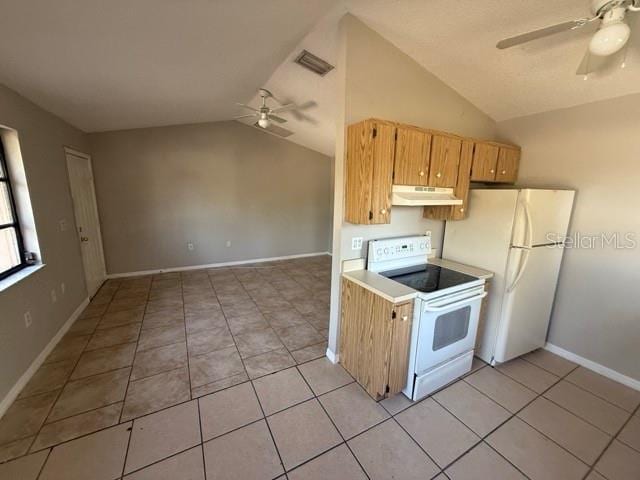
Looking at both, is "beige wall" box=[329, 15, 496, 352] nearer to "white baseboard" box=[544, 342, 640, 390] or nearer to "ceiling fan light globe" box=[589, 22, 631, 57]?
"ceiling fan light globe" box=[589, 22, 631, 57]

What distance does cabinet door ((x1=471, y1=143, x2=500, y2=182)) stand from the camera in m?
2.48

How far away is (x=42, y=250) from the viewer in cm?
261

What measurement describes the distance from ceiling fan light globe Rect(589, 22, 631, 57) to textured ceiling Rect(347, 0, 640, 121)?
0.48m

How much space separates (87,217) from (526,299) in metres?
5.62

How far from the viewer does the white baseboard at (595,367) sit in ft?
7.43

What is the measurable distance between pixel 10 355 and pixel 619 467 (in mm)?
4158

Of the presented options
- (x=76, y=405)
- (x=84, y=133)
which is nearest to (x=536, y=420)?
(x=76, y=405)

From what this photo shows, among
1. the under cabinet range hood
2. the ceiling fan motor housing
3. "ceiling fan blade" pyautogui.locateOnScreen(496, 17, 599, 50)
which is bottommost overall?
the under cabinet range hood

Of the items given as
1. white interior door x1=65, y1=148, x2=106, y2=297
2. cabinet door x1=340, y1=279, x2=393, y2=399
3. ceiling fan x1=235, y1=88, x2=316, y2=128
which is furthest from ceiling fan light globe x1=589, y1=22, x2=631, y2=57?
white interior door x1=65, y1=148, x2=106, y2=297

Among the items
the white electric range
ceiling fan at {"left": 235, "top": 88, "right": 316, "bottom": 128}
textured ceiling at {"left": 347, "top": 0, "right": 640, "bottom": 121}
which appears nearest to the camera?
textured ceiling at {"left": 347, "top": 0, "right": 640, "bottom": 121}

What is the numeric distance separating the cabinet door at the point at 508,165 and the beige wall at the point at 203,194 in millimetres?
3829

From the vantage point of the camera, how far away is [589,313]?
2463 mm

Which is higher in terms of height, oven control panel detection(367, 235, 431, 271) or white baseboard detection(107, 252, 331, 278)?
oven control panel detection(367, 235, 431, 271)

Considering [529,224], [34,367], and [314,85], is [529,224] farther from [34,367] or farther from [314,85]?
[34,367]
